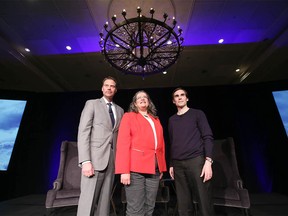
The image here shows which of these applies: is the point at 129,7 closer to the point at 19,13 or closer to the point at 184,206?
the point at 19,13

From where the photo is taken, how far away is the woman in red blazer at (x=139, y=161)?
1232mm

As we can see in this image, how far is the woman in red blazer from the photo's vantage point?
123cm

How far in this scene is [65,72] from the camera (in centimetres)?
513

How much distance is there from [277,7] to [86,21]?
363cm

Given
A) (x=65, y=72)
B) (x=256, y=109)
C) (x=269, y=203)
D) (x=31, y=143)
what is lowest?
(x=269, y=203)

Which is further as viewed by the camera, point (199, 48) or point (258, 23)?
point (199, 48)

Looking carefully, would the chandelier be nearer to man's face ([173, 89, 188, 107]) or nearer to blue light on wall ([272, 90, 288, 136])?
man's face ([173, 89, 188, 107])

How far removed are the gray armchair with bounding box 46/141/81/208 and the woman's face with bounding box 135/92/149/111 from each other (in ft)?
5.85

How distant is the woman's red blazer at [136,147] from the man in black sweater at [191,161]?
0.64ft

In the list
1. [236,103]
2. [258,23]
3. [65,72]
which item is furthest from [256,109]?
[65,72]

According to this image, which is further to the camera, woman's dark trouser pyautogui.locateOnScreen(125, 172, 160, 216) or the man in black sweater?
the man in black sweater

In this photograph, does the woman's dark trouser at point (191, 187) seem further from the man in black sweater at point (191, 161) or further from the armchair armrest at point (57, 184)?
the armchair armrest at point (57, 184)

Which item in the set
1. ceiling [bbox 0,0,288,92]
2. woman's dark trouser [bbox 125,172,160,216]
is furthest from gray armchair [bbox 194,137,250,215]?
ceiling [bbox 0,0,288,92]

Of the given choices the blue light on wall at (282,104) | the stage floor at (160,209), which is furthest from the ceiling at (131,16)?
the stage floor at (160,209)
